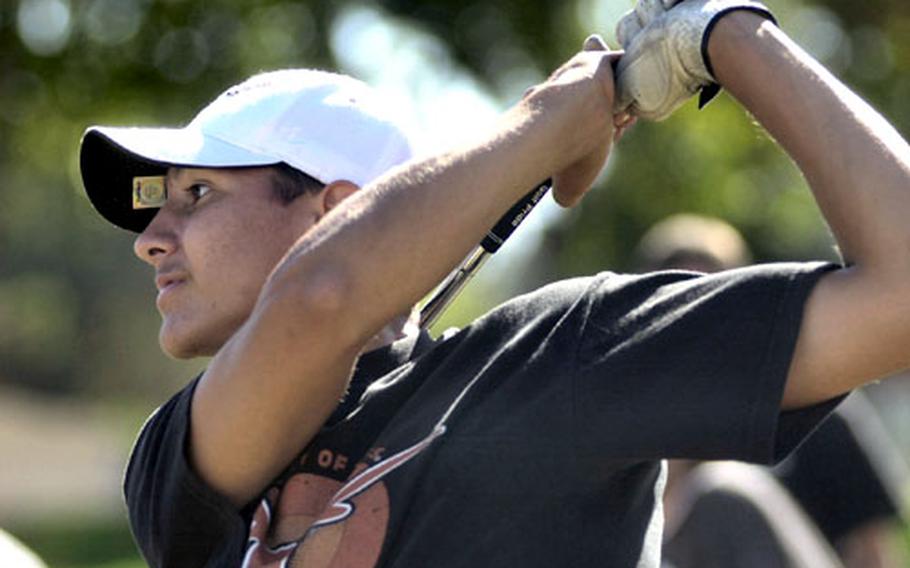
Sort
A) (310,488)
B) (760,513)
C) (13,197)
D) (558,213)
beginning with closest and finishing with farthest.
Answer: (310,488) < (760,513) < (558,213) < (13,197)

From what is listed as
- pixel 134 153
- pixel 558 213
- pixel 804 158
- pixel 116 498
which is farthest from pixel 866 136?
pixel 116 498

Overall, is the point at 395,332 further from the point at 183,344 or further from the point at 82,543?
the point at 82,543

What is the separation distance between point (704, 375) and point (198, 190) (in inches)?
37.3

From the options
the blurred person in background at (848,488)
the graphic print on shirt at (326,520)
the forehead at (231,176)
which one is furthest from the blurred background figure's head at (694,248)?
the graphic print on shirt at (326,520)

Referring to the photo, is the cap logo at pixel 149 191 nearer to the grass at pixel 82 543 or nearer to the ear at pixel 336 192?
the ear at pixel 336 192

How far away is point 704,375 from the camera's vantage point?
8.41 feet

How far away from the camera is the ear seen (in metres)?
3.03

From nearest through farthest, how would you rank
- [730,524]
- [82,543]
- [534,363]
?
1. [534,363]
2. [730,524]
3. [82,543]

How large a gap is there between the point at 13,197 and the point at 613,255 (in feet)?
23.2

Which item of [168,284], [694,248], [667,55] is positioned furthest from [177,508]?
[694,248]

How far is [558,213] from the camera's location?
17953mm

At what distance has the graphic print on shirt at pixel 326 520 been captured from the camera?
8.71 feet

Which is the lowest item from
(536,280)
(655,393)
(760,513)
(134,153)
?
(536,280)

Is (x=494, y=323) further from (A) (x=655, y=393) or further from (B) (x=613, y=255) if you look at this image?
(B) (x=613, y=255)
